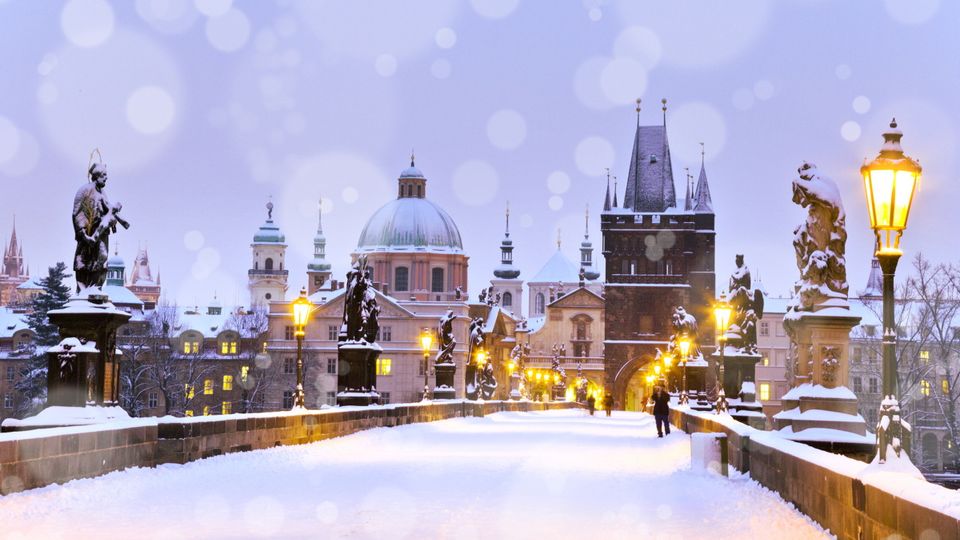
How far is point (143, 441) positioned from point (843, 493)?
9746mm

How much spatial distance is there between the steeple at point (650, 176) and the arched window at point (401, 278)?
25.1 metres

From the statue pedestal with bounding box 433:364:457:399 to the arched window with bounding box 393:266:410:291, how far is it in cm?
8614

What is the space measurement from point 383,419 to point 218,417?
13.7 meters

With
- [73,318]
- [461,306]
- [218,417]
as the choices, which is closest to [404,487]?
[218,417]

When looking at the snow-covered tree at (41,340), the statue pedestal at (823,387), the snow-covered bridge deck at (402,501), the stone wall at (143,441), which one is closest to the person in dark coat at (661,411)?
the stone wall at (143,441)

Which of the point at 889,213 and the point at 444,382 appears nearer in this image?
the point at 889,213

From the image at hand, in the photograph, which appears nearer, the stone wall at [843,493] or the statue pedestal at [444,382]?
the stone wall at [843,493]

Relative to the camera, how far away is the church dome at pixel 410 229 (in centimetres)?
14038

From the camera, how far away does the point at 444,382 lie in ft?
172

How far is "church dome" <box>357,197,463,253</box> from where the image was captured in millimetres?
140375

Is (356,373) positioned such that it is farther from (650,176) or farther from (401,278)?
(401,278)

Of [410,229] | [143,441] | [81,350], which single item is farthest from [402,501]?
[410,229]

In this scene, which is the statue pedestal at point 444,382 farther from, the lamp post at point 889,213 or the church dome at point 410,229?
the church dome at point 410,229

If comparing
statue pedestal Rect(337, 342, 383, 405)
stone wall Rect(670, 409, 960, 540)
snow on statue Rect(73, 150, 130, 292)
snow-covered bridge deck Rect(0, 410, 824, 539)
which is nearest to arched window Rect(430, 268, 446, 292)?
statue pedestal Rect(337, 342, 383, 405)
